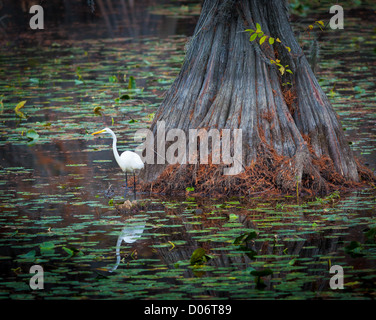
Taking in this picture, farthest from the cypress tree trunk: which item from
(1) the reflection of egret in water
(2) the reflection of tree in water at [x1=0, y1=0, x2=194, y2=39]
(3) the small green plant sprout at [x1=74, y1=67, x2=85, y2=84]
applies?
(2) the reflection of tree in water at [x1=0, y1=0, x2=194, y2=39]

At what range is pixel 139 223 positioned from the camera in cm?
779

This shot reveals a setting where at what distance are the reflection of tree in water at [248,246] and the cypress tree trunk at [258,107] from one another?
0.95m

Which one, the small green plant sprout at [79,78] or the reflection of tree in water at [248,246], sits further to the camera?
the small green plant sprout at [79,78]

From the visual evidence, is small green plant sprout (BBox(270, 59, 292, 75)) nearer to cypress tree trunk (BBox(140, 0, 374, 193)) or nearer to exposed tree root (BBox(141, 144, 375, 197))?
cypress tree trunk (BBox(140, 0, 374, 193))

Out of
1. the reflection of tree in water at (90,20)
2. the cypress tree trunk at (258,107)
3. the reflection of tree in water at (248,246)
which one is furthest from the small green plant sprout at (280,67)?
the reflection of tree in water at (90,20)

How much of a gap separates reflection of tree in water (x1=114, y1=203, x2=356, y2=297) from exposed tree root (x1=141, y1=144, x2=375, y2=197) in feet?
2.36

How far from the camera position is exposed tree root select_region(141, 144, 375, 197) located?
8.73 m

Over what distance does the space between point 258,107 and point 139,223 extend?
2.23 m

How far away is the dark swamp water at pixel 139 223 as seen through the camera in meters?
5.95
